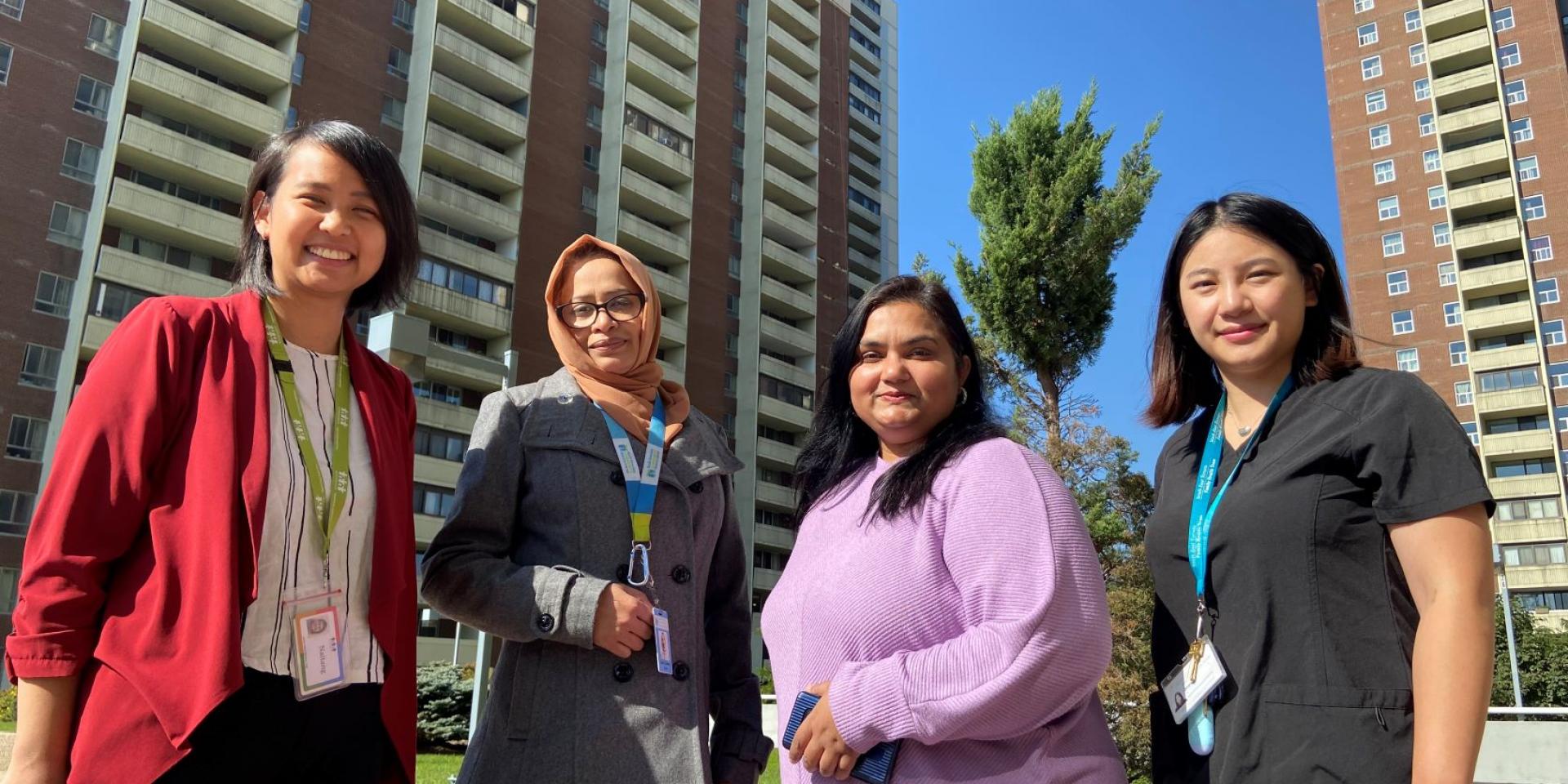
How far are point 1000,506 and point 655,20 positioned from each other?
49.6 meters

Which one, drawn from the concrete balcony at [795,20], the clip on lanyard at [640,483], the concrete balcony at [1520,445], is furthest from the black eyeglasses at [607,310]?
the concrete balcony at [795,20]

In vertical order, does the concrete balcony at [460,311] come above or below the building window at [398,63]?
below

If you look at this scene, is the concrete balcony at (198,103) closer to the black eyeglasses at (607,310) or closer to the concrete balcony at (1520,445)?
the black eyeglasses at (607,310)

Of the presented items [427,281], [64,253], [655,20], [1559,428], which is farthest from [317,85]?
[1559,428]

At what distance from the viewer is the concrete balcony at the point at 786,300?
51.8 meters

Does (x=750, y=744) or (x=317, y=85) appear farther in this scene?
(x=317, y=85)

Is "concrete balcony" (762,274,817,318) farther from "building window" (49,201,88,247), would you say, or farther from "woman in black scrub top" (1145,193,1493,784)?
"woman in black scrub top" (1145,193,1493,784)

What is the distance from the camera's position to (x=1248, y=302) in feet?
7.93

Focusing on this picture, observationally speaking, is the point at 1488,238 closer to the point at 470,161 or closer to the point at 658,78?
the point at 658,78

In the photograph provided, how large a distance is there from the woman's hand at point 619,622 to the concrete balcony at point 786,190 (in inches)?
2016

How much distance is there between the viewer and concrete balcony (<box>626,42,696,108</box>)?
4684 centimetres

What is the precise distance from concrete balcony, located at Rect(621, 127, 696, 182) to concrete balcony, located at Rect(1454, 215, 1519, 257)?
38.0 metres

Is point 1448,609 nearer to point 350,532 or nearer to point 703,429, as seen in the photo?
point 703,429

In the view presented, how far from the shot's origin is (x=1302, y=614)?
2076mm
